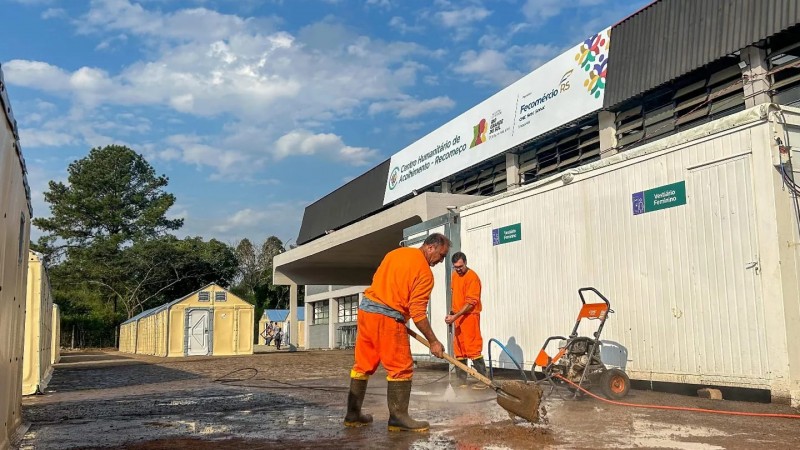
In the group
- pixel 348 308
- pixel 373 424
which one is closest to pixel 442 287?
pixel 373 424

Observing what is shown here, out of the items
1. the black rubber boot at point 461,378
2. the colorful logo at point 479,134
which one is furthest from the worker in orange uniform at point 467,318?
the colorful logo at point 479,134

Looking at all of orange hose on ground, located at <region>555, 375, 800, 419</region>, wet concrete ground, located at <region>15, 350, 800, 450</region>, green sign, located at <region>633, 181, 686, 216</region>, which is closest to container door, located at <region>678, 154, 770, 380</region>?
green sign, located at <region>633, 181, 686, 216</region>

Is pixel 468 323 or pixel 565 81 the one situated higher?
pixel 565 81

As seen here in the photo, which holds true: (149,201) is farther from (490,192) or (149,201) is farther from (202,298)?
(490,192)

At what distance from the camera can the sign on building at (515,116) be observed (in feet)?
51.9

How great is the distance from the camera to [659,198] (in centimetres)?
744

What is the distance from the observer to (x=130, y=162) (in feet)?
211

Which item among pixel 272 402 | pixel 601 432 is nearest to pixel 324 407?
pixel 272 402

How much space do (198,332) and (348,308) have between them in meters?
17.6

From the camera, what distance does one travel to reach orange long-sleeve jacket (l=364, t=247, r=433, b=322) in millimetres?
5191

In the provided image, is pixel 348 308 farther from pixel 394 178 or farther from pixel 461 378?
pixel 461 378

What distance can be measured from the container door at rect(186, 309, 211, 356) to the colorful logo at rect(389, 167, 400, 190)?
30.1 feet

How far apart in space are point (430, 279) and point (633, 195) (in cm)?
374

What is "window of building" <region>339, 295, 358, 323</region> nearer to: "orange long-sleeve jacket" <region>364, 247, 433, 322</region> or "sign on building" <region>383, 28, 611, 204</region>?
"sign on building" <region>383, 28, 611, 204</region>
